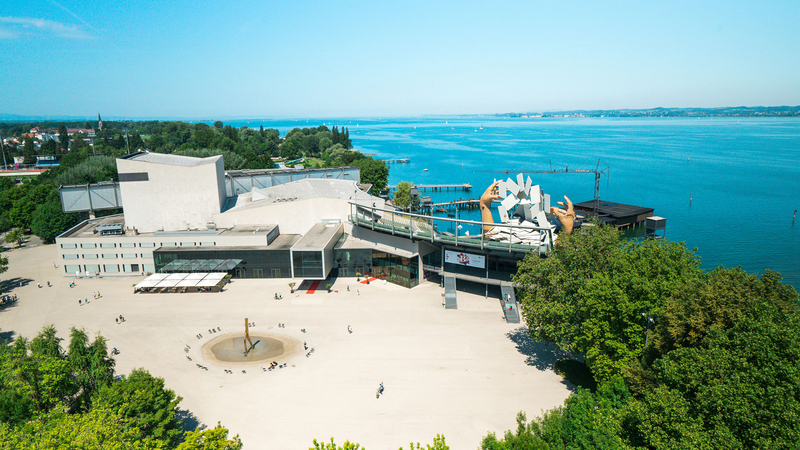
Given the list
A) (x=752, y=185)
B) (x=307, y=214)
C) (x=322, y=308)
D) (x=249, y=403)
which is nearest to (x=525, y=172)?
(x=752, y=185)

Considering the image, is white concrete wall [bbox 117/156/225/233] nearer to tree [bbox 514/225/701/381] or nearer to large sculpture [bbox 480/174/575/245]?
large sculpture [bbox 480/174/575/245]

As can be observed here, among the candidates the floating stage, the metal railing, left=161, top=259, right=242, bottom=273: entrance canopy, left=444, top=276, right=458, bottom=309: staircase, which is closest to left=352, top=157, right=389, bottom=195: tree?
the floating stage

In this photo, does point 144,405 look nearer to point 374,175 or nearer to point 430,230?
point 430,230

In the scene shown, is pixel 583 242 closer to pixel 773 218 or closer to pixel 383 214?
pixel 383 214

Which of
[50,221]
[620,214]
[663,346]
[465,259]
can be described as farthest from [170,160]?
[620,214]

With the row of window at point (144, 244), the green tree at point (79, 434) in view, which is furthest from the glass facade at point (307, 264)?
the green tree at point (79, 434)
